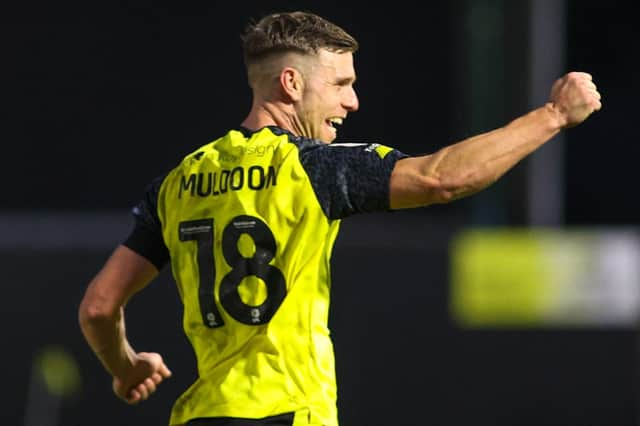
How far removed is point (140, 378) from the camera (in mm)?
5211

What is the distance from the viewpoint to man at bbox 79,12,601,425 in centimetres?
438

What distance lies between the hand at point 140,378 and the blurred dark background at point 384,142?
428 cm

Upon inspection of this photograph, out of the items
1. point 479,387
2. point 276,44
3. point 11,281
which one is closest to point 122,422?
point 11,281

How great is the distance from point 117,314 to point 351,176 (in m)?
0.98

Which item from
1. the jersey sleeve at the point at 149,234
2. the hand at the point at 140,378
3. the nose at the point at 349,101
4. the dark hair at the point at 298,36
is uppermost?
the dark hair at the point at 298,36

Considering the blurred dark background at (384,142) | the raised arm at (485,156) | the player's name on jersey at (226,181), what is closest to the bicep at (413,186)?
the raised arm at (485,156)

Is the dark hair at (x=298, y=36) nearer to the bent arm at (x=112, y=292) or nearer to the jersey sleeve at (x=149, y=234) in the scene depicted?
the jersey sleeve at (x=149, y=234)

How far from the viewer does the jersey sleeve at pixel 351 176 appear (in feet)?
14.5

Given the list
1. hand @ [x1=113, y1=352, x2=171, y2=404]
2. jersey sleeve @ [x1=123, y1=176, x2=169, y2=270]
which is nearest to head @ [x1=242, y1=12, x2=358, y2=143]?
jersey sleeve @ [x1=123, y1=176, x2=169, y2=270]

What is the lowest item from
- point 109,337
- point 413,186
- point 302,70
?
point 109,337

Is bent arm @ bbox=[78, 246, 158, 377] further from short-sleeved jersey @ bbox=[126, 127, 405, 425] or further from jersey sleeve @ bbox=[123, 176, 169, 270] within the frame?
short-sleeved jersey @ bbox=[126, 127, 405, 425]

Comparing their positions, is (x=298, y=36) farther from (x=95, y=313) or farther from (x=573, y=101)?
(x=95, y=313)

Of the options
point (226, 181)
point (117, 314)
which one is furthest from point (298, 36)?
point (117, 314)

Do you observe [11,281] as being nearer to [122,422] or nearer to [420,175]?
[122,422]
